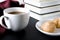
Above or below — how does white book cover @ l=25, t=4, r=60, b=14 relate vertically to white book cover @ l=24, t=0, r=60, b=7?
below

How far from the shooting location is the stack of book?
70 centimetres

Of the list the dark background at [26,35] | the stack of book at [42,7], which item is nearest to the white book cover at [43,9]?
the stack of book at [42,7]

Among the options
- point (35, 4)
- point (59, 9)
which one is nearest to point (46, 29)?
point (35, 4)

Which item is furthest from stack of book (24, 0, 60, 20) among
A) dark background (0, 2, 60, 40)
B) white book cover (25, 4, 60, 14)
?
dark background (0, 2, 60, 40)

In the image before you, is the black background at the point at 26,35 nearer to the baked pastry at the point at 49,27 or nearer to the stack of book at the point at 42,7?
the baked pastry at the point at 49,27

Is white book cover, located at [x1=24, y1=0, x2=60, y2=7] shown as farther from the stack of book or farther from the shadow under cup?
the shadow under cup

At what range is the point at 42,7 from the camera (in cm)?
74

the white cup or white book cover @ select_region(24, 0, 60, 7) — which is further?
white book cover @ select_region(24, 0, 60, 7)

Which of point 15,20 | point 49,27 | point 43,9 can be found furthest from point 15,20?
point 43,9

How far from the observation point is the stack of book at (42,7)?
70 centimetres

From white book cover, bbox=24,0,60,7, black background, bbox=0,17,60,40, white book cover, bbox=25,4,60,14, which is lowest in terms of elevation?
black background, bbox=0,17,60,40

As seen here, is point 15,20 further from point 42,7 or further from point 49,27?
point 42,7

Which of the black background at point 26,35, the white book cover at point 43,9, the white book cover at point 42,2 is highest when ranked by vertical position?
the white book cover at point 42,2

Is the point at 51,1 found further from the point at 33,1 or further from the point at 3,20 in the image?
the point at 3,20
